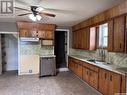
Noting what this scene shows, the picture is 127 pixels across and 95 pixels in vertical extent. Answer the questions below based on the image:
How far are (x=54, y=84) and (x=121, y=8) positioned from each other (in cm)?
314

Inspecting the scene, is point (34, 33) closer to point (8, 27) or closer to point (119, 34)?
point (8, 27)

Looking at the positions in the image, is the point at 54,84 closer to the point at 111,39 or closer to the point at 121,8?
the point at 111,39

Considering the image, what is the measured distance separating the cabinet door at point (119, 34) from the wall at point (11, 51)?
5189 millimetres

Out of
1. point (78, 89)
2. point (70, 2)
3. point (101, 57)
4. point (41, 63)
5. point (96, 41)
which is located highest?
point (70, 2)

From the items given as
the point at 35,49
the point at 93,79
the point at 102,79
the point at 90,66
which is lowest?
the point at 93,79

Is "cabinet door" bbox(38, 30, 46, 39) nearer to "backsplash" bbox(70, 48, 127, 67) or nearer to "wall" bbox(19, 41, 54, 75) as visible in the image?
"wall" bbox(19, 41, 54, 75)

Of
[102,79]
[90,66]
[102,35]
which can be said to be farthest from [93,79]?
[102,35]

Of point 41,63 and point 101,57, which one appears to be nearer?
point 101,57

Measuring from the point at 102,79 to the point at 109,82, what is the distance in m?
0.32

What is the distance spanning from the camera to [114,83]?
10.0ft

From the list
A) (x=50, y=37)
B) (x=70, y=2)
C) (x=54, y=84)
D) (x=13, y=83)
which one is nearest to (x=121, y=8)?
(x=70, y=2)

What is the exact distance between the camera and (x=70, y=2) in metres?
3.11

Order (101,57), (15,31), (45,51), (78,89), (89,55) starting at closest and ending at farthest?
(78,89) → (101,57) → (89,55) → (15,31) → (45,51)

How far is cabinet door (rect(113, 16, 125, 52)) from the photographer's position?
3137 millimetres
